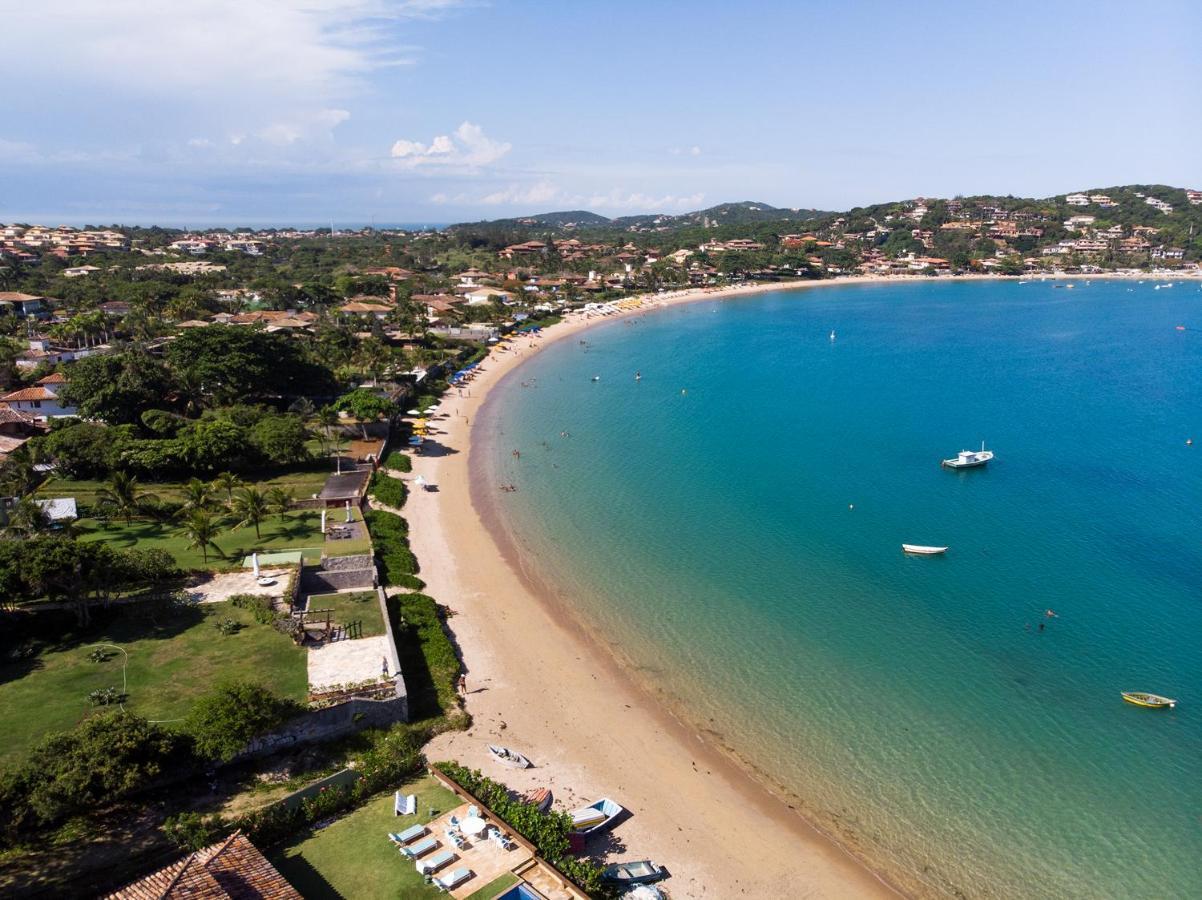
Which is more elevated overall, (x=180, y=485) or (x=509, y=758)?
(x=180, y=485)

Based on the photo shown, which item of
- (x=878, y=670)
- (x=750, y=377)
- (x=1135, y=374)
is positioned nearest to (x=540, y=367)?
(x=750, y=377)

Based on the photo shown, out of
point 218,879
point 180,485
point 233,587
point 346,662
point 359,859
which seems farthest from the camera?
point 180,485

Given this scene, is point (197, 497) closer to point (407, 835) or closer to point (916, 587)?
point (407, 835)

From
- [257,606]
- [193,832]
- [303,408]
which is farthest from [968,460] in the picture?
[193,832]

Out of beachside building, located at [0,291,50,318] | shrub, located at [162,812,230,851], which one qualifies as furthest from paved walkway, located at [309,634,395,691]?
beachside building, located at [0,291,50,318]

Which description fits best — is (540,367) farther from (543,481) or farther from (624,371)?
(543,481)

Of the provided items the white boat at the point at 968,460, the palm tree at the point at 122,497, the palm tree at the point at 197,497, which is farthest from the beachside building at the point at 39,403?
the white boat at the point at 968,460
